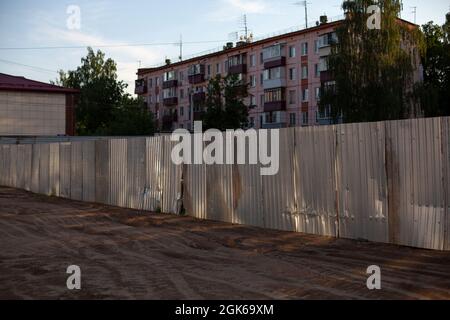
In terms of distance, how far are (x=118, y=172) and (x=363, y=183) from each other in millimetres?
9102

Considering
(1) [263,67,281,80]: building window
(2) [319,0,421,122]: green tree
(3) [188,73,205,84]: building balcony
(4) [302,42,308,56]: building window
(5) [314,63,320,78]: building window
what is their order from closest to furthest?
1. (2) [319,0,421,122]: green tree
2. (5) [314,63,320,78]: building window
3. (4) [302,42,308,56]: building window
4. (1) [263,67,281,80]: building window
5. (3) [188,73,205,84]: building balcony

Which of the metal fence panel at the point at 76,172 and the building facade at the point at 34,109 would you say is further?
the building facade at the point at 34,109

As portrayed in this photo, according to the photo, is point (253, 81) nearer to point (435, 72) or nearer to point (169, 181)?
point (435, 72)

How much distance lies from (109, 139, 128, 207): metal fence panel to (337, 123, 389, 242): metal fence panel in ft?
26.7

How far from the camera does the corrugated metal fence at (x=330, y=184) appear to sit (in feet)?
27.3

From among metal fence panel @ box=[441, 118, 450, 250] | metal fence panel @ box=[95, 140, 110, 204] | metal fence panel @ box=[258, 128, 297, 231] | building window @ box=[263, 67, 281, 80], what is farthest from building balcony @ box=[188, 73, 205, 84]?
metal fence panel @ box=[441, 118, 450, 250]

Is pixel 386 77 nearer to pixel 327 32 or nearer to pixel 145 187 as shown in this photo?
pixel 327 32

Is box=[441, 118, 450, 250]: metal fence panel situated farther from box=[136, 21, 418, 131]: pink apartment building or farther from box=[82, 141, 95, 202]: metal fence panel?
box=[136, 21, 418, 131]: pink apartment building

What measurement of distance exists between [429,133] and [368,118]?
86.0ft

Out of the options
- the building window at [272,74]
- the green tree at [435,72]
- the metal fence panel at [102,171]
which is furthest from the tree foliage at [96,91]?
the metal fence panel at [102,171]

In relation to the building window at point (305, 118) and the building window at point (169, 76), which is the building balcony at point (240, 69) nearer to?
the building window at point (305, 118)

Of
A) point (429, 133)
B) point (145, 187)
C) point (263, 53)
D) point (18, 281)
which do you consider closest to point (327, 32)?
point (263, 53)

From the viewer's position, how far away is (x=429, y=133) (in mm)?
8328

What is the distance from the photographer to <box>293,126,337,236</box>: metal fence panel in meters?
9.87
